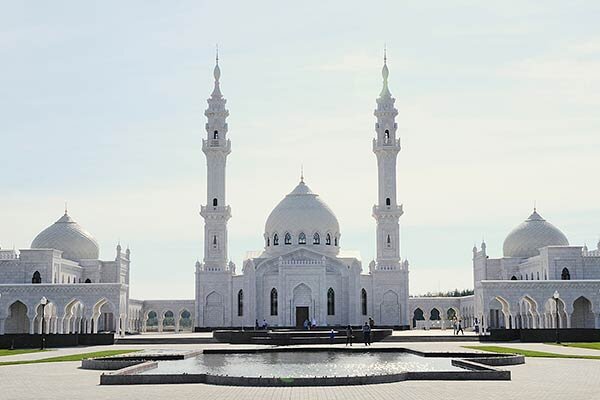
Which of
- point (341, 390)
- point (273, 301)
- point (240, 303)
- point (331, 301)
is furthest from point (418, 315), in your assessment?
point (341, 390)

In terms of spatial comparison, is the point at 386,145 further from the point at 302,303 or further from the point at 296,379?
the point at 296,379

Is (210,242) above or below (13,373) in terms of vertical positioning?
above

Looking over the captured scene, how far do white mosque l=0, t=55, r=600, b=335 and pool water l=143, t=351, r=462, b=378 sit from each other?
2970 cm

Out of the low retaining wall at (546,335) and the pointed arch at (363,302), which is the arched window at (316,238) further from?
the low retaining wall at (546,335)

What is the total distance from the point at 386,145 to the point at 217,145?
13.2 m

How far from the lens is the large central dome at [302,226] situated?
219ft

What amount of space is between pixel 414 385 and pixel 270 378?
10.0 feet

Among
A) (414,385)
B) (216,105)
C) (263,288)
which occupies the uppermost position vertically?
(216,105)

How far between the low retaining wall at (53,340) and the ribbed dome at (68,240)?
77.6ft

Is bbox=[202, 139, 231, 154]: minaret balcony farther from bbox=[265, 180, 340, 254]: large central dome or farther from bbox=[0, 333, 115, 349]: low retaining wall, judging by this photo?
bbox=[0, 333, 115, 349]: low retaining wall

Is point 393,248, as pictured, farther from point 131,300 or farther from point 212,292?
point 131,300

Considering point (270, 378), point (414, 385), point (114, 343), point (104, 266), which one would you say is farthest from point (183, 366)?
point (104, 266)

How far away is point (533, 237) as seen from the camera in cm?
6450

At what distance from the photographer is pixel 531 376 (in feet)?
64.5
